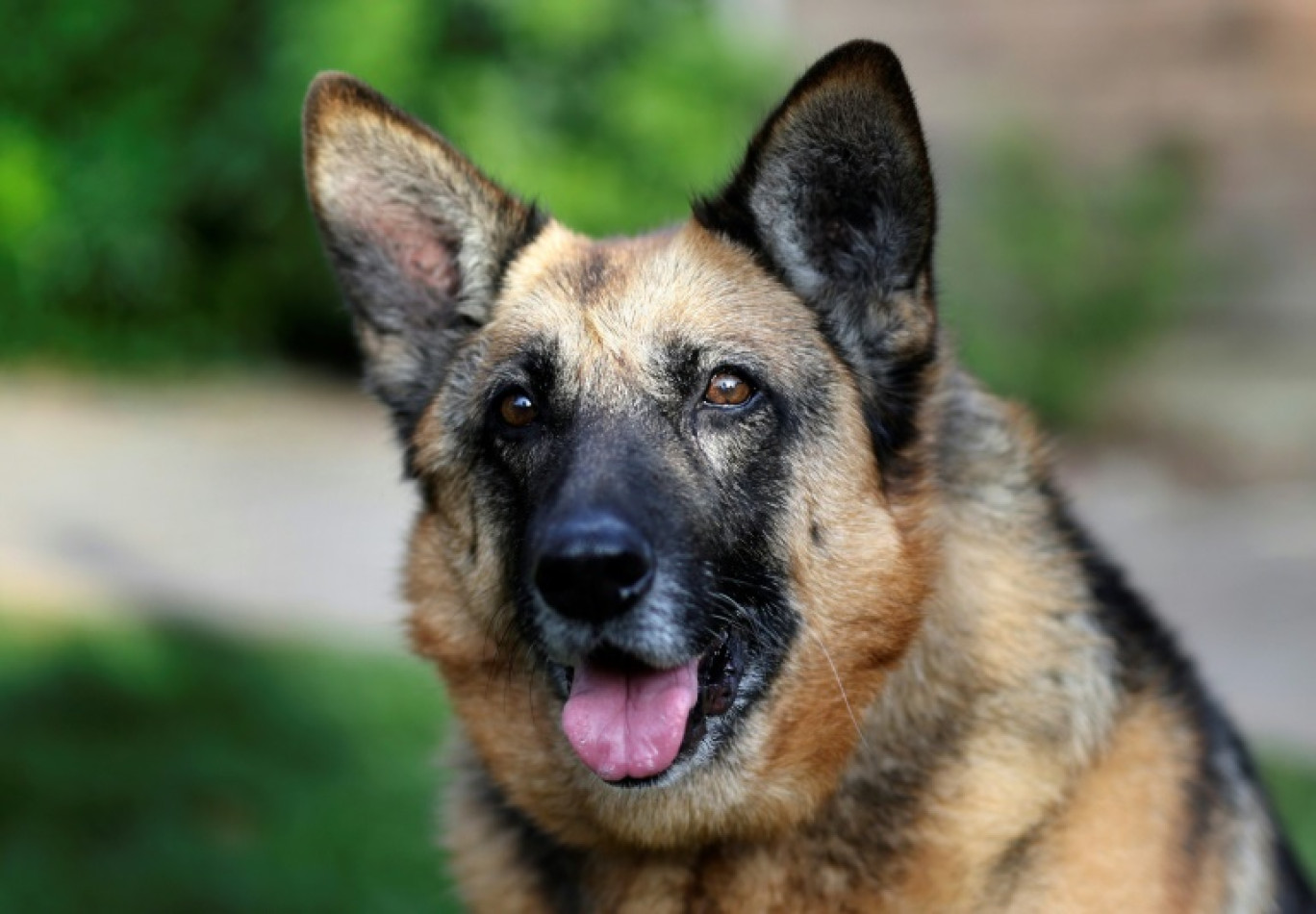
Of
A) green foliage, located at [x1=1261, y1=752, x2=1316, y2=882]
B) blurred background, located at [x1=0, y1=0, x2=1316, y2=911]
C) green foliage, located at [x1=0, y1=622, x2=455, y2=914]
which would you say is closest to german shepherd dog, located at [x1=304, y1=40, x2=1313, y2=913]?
green foliage, located at [x1=0, y1=622, x2=455, y2=914]

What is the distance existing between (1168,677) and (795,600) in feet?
2.99

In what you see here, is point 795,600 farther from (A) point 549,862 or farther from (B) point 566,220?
(B) point 566,220

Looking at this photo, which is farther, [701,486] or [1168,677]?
[1168,677]

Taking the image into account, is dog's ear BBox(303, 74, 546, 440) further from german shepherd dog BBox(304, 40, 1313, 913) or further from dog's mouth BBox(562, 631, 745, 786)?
dog's mouth BBox(562, 631, 745, 786)

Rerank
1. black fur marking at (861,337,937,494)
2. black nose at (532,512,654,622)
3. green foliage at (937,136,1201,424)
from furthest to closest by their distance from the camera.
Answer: green foliage at (937,136,1201,424) < black fur marking at (861,337,937,494) < black nose at (532,512,654,622)

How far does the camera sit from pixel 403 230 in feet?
12.3

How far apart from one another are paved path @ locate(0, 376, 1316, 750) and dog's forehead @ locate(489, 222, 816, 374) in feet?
10.5

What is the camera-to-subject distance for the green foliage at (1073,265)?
971cm

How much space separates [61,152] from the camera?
1075 centimetres

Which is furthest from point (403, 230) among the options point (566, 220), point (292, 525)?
point (566, 220)

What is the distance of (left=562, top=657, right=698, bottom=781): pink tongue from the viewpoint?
309cm

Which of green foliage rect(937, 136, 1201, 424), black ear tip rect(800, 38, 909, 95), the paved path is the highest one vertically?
green foliage rect(937, 136, 1201, 424)

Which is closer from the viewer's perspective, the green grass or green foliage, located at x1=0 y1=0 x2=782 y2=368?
the green grass

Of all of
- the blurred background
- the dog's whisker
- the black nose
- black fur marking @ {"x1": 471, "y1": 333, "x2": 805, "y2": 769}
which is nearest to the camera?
the black nose
